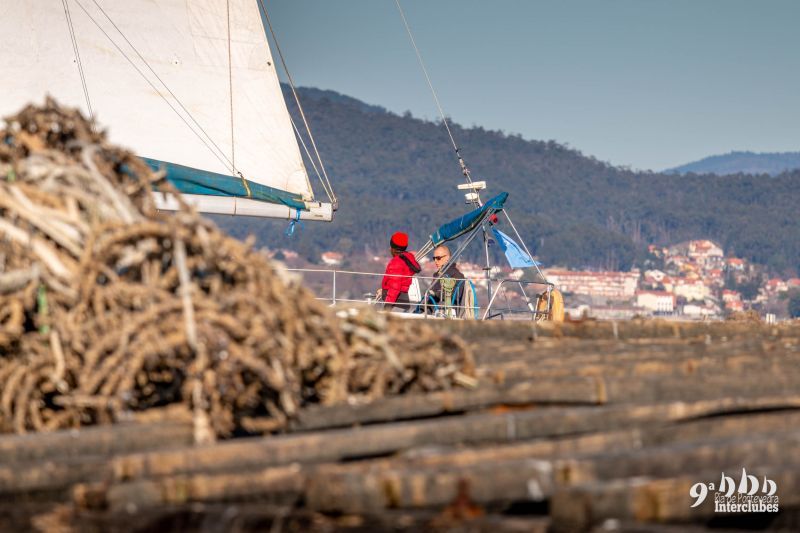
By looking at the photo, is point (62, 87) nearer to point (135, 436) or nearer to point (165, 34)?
point (165, 34)

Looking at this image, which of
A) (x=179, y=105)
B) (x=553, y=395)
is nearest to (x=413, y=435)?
(x=553, y=395)

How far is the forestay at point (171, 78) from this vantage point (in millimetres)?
20828

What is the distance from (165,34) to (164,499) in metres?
18.4

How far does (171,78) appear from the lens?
22.2 m

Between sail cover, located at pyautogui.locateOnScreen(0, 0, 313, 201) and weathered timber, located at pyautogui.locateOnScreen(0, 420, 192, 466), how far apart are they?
1583 centimetres

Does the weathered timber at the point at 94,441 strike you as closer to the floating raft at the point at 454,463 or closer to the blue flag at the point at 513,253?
the floating raft at the point at 454,463

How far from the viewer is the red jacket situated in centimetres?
1697

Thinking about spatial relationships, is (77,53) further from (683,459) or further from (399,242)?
(683,459)

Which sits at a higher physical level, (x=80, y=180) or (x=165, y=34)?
(x=165, y=34)

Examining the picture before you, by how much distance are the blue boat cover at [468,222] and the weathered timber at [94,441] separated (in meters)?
17.0

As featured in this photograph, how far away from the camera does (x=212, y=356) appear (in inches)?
221

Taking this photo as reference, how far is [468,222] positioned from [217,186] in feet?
15.8

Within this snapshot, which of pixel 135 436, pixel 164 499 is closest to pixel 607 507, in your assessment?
pixel 164 499

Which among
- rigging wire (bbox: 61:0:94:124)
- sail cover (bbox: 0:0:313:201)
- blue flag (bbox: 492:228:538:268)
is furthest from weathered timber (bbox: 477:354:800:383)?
blue flag (bbox: 492:228:538:268)
